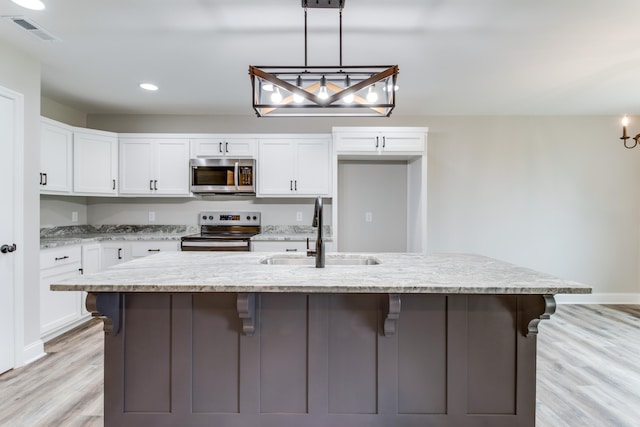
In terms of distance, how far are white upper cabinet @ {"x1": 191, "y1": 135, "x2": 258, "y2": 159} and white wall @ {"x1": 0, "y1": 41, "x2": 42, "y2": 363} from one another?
1559 millimetres

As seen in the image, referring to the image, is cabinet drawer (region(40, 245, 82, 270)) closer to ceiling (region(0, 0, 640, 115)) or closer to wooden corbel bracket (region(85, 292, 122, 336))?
ceiling (region(0, 0, 640, 115))

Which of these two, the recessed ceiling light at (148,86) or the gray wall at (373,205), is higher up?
the recessed ceiling light at (148,86)

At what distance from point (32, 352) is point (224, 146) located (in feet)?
8.73

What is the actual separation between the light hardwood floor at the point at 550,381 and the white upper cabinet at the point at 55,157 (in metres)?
1.52

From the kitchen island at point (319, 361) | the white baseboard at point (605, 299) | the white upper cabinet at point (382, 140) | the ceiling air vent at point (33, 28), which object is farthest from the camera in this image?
the white baseboard at point (605, 299)

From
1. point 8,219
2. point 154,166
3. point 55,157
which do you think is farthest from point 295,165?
point 8,219

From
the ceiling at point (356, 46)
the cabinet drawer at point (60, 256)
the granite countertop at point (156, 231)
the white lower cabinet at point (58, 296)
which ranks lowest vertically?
the white lower cabinet at point (58, 296)

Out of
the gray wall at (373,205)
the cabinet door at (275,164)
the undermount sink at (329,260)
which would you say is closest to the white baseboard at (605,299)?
the gray wall at (373,205)

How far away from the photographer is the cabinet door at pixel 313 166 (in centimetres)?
405

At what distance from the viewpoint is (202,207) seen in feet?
14.5

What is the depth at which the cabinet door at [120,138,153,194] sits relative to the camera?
4066 millimetres

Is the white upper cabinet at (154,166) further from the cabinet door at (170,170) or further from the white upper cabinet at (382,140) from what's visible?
the white upper cabinet at (382,140)

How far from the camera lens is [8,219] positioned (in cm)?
249

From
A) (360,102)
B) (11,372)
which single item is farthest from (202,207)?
(360,102)
